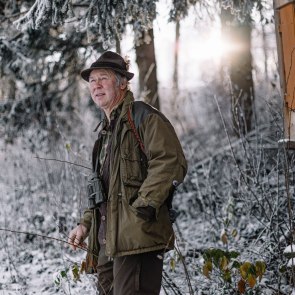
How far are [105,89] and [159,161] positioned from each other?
62cm

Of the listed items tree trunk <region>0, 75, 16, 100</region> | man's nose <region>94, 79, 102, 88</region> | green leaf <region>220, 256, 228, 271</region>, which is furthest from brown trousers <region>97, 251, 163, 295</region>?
tree trunk <region>0, 75, 16, 100</region>

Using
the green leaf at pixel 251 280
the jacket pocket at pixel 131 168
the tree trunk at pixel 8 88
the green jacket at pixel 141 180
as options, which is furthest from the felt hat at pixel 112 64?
the tree trunk at pixel 8 88

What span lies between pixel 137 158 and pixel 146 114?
0.27 metres

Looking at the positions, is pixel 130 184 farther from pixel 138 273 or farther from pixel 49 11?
pixel 49 11

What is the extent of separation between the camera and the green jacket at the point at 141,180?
2.84m

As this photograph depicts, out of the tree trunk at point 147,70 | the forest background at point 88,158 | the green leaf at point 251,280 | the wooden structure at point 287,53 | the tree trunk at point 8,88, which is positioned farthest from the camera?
the tree trunk at point 8,88

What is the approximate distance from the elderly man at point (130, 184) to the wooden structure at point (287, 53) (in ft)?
3.48

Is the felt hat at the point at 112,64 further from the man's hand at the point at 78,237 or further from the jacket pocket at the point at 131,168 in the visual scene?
the man's hand at the point at 78,237

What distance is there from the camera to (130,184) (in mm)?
2947

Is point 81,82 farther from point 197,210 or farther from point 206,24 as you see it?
point 197,210

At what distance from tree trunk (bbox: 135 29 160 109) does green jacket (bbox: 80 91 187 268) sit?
4.63 metres

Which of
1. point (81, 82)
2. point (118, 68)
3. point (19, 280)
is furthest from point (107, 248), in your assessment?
point (81, 82)

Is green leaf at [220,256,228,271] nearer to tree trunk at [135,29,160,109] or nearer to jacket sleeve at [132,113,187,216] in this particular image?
jacket sleeve at [132,113,187,216]

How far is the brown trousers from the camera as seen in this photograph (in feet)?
9.66
